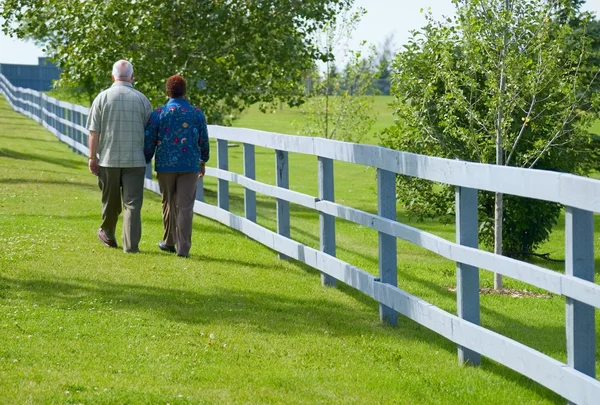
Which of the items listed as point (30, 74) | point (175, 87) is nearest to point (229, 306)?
point (175, 87)

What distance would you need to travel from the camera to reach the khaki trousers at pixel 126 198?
11531 mm

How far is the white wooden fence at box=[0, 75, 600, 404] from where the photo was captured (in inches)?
225

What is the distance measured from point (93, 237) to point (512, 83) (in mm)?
4492

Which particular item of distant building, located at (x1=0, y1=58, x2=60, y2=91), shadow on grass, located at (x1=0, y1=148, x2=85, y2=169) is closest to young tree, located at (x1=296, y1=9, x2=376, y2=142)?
shadow on grass, located at (x1=0, y1=148, x2=85, y2=169)

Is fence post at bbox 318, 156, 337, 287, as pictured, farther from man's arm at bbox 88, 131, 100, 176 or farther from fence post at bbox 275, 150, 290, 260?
man's arm at bbox 88, 131, 100, 176

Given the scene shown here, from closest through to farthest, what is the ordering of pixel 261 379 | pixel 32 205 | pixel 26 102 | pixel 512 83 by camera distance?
pixel 261 379
pixel 512 83
pixel 32 205
pixel 26 102

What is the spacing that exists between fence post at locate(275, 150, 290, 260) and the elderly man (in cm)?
129

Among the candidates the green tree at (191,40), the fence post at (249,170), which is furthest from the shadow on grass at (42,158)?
the fence post at (249,170)

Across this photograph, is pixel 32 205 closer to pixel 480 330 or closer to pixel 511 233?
pixel 511 233

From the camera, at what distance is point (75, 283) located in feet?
31.5

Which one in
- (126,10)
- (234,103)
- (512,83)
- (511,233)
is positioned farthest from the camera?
(234,103)

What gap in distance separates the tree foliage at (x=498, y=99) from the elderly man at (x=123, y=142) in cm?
288

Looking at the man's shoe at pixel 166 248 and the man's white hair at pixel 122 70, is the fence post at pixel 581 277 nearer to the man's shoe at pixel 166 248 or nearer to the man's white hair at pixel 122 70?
the man's shoe at pixel 166 248

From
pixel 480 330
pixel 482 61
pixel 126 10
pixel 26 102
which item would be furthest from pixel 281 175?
pixel 26 102
